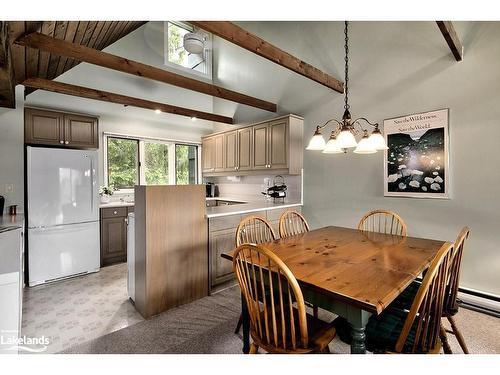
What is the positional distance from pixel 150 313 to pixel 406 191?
302 centimetres

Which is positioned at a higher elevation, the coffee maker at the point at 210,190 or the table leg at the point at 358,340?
the coffee maker at the point at 210,190

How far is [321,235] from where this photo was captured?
2293 millimetres

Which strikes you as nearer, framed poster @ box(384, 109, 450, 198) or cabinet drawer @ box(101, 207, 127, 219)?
framed poster @ box(384, 109, 450, 198)

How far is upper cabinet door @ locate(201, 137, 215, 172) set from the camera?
5.27 meters

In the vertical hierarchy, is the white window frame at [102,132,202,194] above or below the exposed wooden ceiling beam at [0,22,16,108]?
below

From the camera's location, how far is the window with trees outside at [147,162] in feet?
14.6

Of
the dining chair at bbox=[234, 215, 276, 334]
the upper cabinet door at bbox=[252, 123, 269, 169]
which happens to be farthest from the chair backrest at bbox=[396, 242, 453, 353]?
the upper cabinet door at bbox=[252, 123, 269, 169]

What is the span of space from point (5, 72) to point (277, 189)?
11.0 feet

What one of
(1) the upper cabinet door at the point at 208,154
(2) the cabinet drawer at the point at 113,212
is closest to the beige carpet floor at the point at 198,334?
(2) the cabinet drawer at the point at 113,212

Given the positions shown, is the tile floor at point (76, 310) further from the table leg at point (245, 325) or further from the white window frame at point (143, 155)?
the white window frame at point (143, 155)

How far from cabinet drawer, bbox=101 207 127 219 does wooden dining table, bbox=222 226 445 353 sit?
2802 mm

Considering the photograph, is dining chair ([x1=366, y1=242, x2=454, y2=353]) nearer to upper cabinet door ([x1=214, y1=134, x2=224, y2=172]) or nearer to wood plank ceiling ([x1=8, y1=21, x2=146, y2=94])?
wood plank ceiling ([x1=8, y1=21, x2=146, y2=94])
